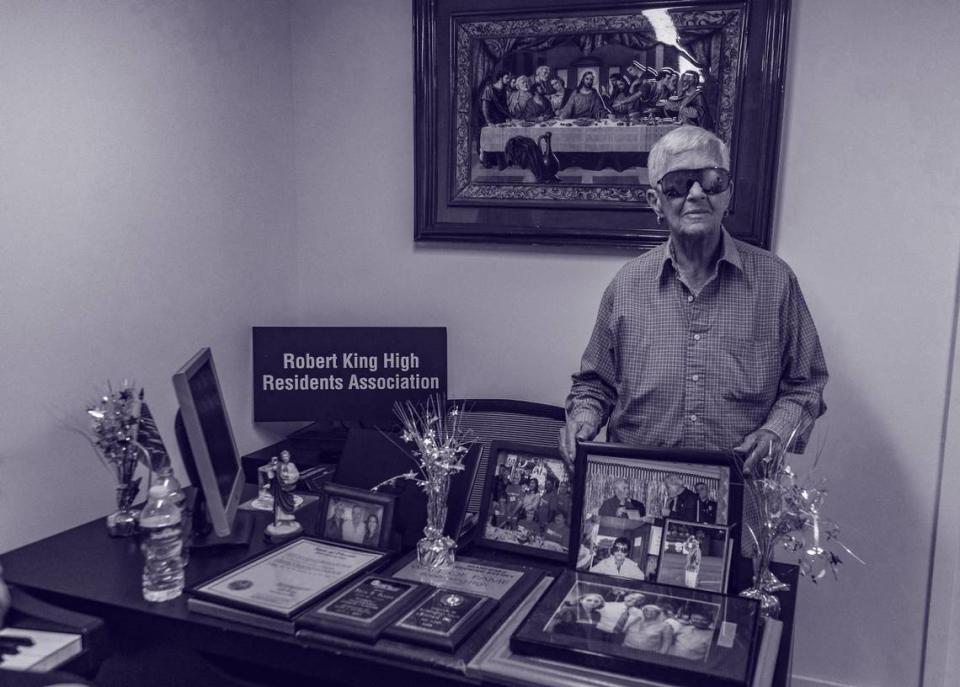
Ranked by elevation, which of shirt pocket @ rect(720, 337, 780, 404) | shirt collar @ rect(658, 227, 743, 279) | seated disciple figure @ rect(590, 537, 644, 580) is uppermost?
shirt collar @ rect(658, 227, 743, 279)

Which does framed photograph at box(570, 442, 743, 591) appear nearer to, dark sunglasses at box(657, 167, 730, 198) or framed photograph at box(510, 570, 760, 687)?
framed photograph at box(510, 570, 760, 687)

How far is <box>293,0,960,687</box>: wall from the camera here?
235cm

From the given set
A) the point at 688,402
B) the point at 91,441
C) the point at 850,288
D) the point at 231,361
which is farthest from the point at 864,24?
the point at 91,441

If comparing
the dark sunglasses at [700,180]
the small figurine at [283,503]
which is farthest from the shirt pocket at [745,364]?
the small figurine at [283,503]

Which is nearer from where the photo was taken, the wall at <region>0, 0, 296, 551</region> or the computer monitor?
the computer monitor

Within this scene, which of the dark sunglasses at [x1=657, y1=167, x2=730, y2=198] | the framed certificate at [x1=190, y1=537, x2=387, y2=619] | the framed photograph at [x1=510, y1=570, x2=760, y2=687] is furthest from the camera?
the dark sunglasses at [x1=657, y1=167, x2=730, y2=198]

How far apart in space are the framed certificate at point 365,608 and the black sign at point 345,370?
1176 millimetres

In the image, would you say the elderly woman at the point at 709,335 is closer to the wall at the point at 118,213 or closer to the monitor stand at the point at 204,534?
the monitor stand at the point at 204,534

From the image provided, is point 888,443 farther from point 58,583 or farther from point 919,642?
point 58,583

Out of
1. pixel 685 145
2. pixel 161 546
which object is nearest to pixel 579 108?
pixel 685 145

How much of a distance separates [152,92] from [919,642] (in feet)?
9.69

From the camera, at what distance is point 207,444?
1678mm

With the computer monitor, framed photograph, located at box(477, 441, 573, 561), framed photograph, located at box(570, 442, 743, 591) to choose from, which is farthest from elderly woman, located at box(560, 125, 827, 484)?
the computer monitor

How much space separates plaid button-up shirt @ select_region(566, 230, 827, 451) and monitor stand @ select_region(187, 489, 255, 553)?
862 millimetres
